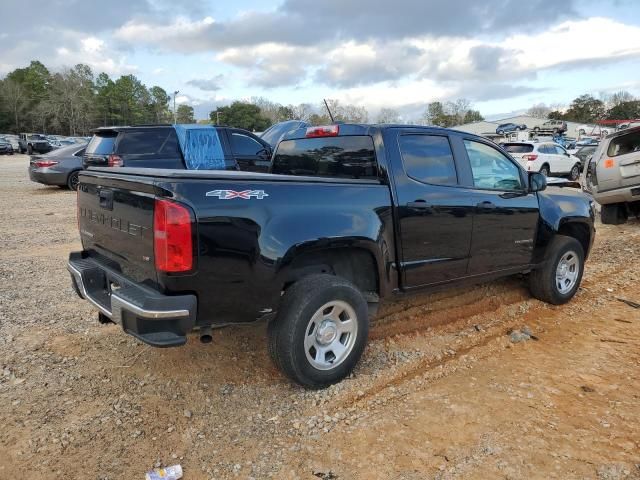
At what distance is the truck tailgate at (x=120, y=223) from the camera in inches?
117

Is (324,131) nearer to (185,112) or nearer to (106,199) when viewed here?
(106,199)

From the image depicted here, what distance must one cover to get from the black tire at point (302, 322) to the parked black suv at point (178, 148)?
22.2 feet

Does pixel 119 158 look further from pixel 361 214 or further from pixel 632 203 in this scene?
pixel 632 203

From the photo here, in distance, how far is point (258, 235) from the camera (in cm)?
305

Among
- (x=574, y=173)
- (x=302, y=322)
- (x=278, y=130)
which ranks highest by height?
(x=278, y=130)

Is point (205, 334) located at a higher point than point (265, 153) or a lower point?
lower

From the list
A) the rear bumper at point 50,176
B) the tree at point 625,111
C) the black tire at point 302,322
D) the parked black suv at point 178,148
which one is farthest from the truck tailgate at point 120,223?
the tree at point 625,111

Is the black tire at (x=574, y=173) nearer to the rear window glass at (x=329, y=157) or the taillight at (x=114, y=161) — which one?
the taillight at (x=114, y=161)

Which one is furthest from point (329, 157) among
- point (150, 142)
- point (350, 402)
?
point (150, 142)

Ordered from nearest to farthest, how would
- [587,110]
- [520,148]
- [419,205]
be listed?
[419,205] < [520,148] < [587,110]

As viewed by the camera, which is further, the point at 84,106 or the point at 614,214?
the point at 84,106

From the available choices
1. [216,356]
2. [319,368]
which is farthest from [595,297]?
[216,356]

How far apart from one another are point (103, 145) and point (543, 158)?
56.1ft

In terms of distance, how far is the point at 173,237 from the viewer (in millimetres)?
2807
